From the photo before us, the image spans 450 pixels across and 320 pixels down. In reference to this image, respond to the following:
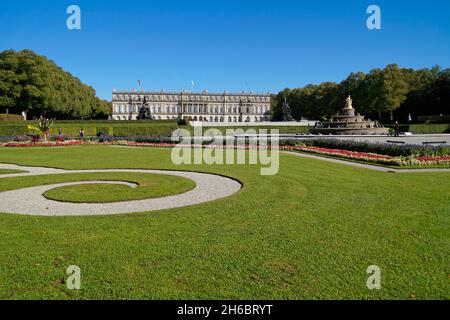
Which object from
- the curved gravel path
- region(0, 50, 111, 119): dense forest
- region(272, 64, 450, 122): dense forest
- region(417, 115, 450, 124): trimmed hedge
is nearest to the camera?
the curved gravel path

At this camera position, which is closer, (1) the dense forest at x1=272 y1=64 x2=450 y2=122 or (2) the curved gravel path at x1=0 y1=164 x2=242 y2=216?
(2) the curved gravel path at x1=0 y1=164 x2=242 y2=216

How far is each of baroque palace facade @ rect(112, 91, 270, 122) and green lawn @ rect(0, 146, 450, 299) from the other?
12780cm

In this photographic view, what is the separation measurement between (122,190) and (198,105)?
13219cm

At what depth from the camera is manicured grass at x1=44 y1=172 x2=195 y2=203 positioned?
9406mm

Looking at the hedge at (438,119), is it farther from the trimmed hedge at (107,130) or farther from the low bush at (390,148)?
the trimmed hedge at (107,130)

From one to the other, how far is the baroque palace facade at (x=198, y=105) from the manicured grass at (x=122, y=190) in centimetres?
12305

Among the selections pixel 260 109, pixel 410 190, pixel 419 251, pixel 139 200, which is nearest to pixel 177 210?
pixel 139 200

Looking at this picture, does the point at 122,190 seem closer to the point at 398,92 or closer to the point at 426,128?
the point at 426,128

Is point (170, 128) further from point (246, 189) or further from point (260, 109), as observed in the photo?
point (260, 109)

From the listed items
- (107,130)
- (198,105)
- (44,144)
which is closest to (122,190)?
(44,144)

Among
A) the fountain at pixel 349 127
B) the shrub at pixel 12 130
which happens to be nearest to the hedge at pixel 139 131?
the shrub at pixel 12 130

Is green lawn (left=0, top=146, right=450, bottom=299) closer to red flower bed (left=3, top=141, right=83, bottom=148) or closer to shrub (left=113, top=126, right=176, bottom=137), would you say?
red flower bed (left=3, top=141, right=83, bottom=148)

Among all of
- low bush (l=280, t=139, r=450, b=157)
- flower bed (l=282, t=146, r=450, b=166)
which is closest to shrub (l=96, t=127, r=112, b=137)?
low bush (l=280, t=139, r=450, b=157)
